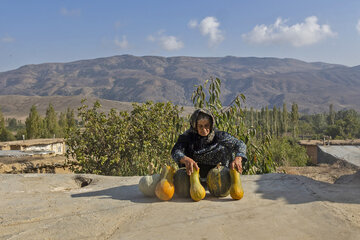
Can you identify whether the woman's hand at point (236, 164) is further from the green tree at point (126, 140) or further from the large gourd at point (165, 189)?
the green tree at point (126, 140)

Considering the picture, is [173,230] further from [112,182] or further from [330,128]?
[330,128]

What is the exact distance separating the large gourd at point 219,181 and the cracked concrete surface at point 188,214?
0.10 metres

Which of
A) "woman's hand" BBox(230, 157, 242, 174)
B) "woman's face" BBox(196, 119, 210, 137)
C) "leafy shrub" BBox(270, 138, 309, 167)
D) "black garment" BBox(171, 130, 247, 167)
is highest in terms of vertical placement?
"woman's face" BBox(196, 119, 210, 137)

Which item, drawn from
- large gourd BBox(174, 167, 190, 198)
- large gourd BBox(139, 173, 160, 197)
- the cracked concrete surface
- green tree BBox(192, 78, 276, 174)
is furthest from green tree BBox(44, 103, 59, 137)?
large gourd BBox(174, 167, 190, 198)

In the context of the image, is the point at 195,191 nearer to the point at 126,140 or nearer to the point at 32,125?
the point at 126,140

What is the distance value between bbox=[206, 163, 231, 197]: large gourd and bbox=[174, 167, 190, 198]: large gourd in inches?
10.6

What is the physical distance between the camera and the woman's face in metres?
4.59

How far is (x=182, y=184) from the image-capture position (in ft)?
14.7

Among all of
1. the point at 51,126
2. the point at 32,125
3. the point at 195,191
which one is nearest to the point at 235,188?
the point at 195,191

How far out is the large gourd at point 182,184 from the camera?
14.7 ft

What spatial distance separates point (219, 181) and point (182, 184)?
0.48 metres

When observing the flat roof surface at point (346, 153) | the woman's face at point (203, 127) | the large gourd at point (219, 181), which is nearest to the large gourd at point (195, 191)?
the large gourd at point (219, 181)

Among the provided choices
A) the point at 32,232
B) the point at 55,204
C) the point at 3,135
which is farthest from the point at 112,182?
the point at 3,135

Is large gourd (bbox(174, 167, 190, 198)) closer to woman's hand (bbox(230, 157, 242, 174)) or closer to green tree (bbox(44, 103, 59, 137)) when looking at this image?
woman's hand (bbox(230, 157, 242, 174))
